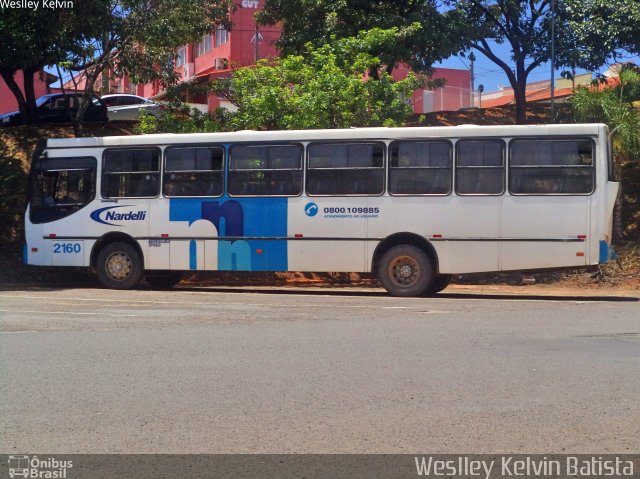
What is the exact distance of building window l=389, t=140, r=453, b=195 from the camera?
54.5 feet

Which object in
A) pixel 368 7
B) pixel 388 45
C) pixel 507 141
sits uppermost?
pixel 368 7

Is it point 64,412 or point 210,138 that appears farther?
point 210,138

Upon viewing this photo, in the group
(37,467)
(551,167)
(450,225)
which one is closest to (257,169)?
(450,225)

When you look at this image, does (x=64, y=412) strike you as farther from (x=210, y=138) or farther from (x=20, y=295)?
(x=210, y=138)

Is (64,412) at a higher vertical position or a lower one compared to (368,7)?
lower

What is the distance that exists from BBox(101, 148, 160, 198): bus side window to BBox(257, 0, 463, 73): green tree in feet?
31.6

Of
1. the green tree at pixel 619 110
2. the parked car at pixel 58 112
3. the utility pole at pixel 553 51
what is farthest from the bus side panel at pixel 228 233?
the parked car at pixel 58 112

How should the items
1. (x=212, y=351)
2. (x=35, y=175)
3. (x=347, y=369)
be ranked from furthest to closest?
(x=35, y=175) → (x=212, y=351) → (x=347, y=369)

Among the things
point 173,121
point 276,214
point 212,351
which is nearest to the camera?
point 212,351

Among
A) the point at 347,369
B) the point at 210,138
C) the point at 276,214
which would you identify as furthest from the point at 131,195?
the point at 347,369

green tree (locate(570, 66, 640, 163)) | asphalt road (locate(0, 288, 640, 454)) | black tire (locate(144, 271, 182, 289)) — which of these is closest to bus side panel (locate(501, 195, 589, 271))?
asphalt road (locate(0, 288, 640, 454))

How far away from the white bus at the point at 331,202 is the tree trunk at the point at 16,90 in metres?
9.57

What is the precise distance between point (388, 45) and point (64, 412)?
64.9 feet

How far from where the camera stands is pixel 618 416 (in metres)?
6.76
